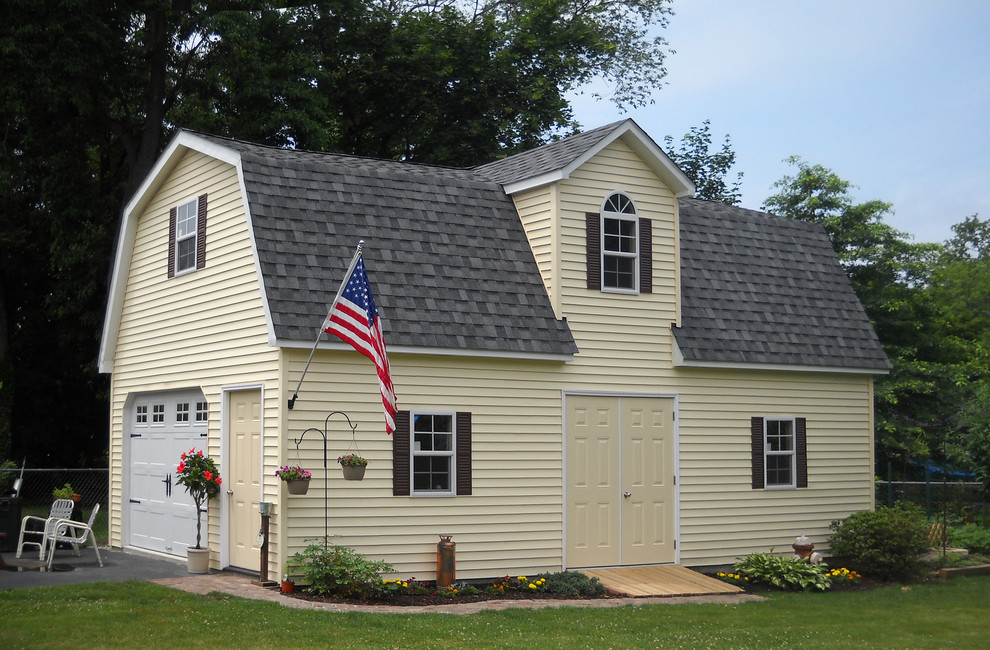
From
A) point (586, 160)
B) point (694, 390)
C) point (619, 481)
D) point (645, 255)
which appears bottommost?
point (619, 481)

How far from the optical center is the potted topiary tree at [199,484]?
14.2 m

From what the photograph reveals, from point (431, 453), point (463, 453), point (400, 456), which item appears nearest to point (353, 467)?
point (400, 456)

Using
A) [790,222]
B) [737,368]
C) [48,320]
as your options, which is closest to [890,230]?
[790,222]

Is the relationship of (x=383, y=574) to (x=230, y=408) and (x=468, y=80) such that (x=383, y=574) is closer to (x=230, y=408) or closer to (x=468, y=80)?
(x=230, y=408)

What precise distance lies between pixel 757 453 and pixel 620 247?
3896 millimetres

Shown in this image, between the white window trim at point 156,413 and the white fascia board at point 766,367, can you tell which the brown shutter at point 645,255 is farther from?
the white window trim at point 156,413

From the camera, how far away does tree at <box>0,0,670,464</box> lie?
24703 mm

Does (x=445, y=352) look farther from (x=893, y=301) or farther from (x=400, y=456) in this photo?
(x=893, y=301)

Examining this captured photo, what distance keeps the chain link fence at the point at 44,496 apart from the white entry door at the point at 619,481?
817cm

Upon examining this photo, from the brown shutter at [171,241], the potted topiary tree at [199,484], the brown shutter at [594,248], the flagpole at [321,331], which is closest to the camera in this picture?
the flagpole at [321,331]

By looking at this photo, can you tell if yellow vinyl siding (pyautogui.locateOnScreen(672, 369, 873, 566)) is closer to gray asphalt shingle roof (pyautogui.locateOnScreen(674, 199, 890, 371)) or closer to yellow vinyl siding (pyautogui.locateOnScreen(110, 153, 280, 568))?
gray asphalt shingle roof (pyautogui.locateOnScreen(674, 199, 890, 371))

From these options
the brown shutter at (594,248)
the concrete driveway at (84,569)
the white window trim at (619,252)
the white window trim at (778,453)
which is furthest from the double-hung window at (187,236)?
the white window trim at (778,453)

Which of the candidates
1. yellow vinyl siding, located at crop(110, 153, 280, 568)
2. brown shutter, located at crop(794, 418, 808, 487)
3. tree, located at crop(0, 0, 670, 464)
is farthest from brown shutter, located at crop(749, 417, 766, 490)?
tree, located at crop(0, 0, 670, 464)

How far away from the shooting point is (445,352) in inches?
543
